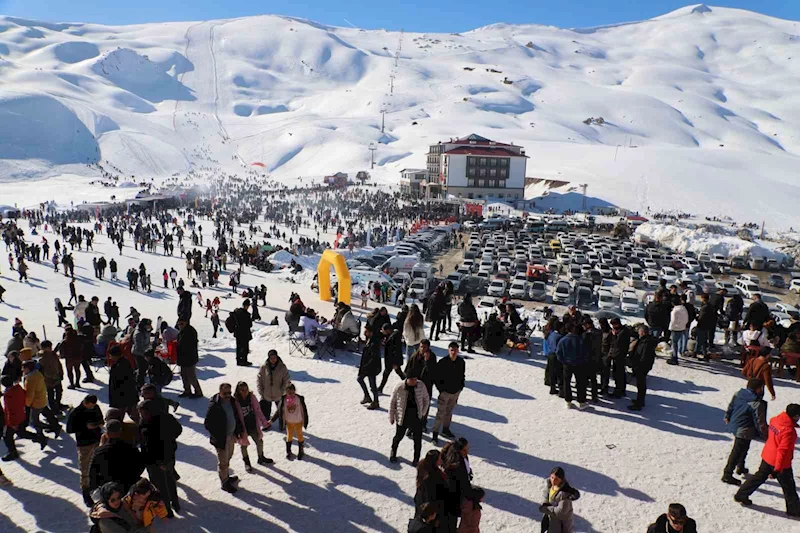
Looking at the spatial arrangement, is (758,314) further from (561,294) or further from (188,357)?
(561,294)

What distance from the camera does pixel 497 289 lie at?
973 inches

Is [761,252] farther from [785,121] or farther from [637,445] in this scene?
[785,121]

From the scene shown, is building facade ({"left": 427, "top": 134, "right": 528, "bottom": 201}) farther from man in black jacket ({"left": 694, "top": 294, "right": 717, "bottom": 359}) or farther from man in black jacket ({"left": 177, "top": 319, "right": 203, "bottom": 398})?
man in black jacket ({"left": 177, "top": 319, "right": 203, "bottom": 398})

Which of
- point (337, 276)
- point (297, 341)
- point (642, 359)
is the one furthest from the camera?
point (337, 276)

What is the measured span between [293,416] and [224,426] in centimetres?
106

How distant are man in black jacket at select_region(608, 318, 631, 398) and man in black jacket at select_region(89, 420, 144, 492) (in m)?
6.88

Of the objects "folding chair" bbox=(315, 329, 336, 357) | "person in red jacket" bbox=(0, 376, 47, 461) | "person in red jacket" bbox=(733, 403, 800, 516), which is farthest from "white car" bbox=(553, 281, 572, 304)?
"person in red jacket" bbox=(0, 376, 47, 461)

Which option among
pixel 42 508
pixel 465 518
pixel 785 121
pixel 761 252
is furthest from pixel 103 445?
pixel 785 121

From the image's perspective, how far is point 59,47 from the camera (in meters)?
184

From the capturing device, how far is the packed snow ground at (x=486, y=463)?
18.4 ft

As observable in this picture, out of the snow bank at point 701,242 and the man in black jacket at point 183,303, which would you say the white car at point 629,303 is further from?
the snow bank at point 701,242

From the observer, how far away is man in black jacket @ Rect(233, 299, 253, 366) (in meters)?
9.82

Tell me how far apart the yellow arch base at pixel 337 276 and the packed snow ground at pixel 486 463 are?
22.9 feet

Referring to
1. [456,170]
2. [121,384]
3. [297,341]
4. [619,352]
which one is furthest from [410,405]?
[456,170]
